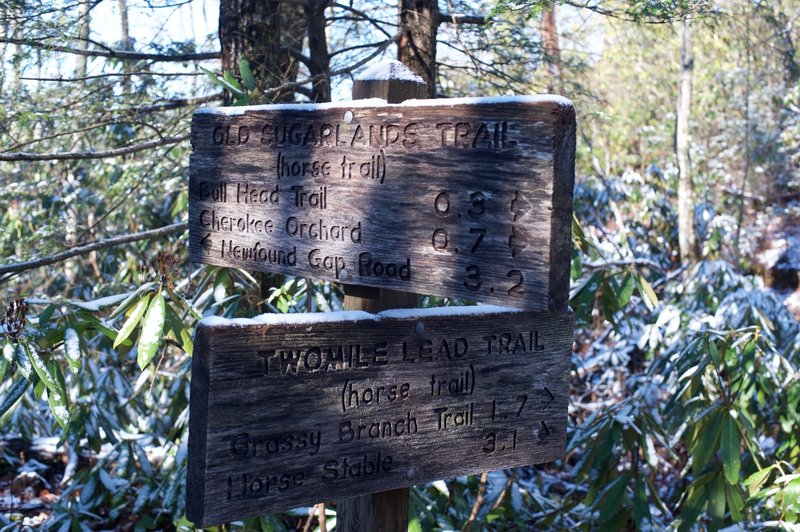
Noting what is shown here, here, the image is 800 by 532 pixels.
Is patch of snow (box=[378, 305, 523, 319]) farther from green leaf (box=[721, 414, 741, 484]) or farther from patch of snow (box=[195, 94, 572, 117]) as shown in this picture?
green leaf (box=[721, 414, 741, 484])

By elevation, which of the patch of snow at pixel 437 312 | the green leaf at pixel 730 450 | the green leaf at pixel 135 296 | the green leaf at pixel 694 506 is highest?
the patch of snow at pixel 437 312

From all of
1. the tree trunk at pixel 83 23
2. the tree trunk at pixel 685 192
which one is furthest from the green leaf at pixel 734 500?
the tree trunk at pixel 685 192

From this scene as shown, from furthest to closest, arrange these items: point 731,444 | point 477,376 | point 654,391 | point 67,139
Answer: point 654,391
point 67,139
point 731,444
point 477,376

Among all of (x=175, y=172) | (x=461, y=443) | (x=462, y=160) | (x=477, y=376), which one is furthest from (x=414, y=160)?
(x=175, y=172)

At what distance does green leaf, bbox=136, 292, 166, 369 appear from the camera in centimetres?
215

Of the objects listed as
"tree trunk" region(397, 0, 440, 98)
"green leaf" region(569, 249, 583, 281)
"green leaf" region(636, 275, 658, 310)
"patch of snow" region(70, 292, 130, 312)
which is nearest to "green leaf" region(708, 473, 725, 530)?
"green leaf" region(636, 275, 658, 310)

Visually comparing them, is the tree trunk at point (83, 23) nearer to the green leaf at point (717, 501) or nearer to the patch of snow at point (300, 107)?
the patch of snow at point (300, 107)

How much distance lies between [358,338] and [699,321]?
431 centimetres

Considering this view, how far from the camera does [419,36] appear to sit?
3762 mm

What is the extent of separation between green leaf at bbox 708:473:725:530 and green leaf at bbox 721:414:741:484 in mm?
172

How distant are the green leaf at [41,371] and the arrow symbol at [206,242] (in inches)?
27.8

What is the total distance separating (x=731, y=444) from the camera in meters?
3.26

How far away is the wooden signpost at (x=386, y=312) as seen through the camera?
1.41 metres

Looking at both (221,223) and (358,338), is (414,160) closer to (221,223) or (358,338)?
(358,338)
